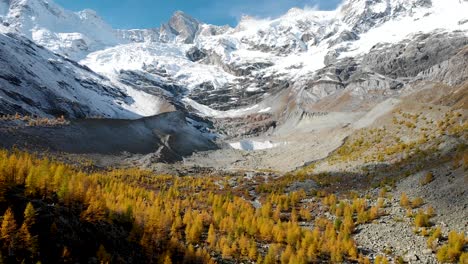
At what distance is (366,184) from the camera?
42.0 m

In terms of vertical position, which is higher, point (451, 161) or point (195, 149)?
point (195, 149)

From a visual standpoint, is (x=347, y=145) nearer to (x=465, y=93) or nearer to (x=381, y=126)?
(x=381, y=126)

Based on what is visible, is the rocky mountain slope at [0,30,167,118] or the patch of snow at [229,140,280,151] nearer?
the rocky mountain slope at [0,30,167,118]

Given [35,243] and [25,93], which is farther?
[25,93]

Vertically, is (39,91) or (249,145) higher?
(249,145)

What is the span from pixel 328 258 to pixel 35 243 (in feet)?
59.7

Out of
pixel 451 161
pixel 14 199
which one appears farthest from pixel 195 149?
pixel 14 199

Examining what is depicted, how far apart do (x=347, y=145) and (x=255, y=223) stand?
142 ft

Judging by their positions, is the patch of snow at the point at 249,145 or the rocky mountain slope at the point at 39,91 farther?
the patch of snow at the point at 249,145

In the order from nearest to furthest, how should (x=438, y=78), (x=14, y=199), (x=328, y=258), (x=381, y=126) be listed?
(x=14, y=199) → (x=328, y=258) → (x=381, y=126) → (x=438, y=78)

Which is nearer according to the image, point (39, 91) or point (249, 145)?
point (39, 91)

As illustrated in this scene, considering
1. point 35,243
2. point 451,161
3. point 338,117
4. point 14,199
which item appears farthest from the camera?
point 338,117

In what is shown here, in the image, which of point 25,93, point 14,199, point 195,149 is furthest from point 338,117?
point 14,199

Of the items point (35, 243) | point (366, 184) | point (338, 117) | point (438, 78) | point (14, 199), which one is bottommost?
point (35, 243)
